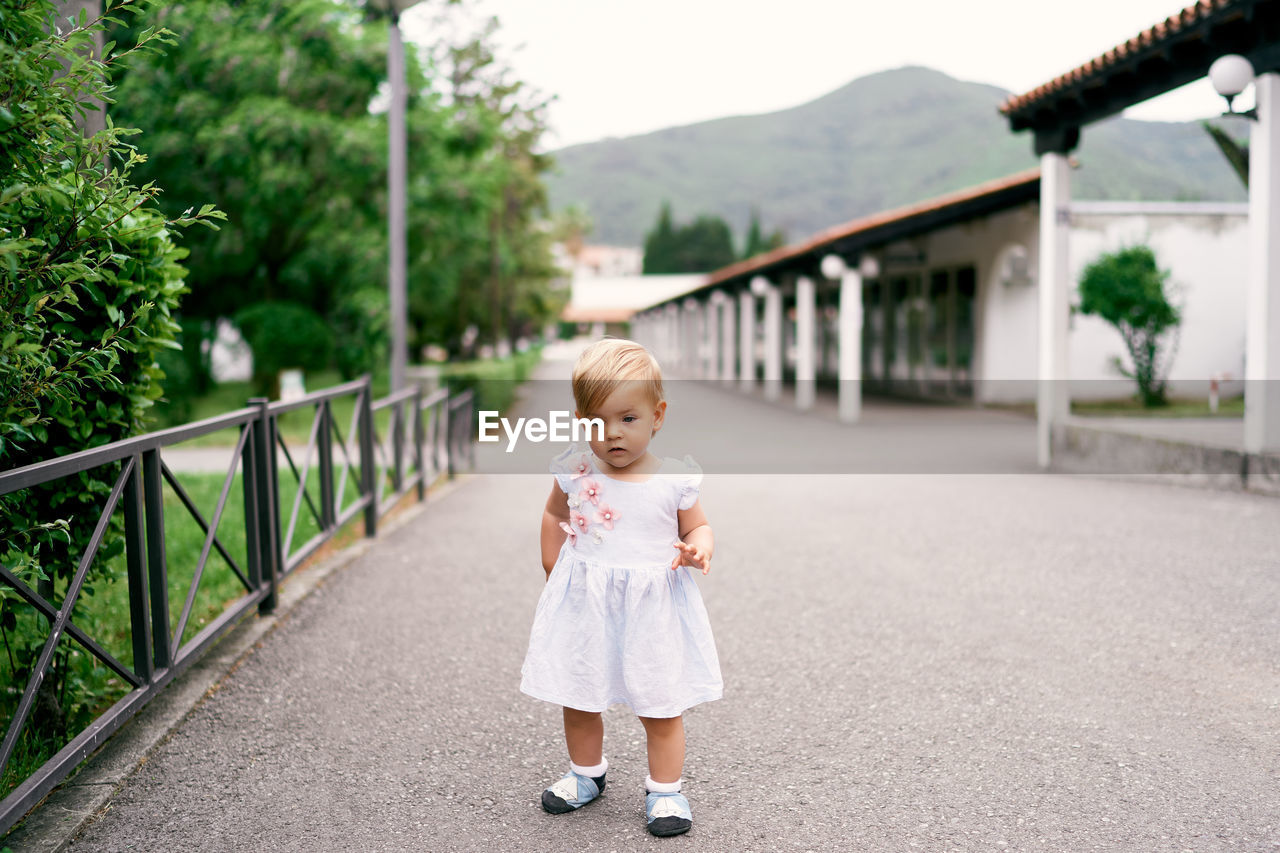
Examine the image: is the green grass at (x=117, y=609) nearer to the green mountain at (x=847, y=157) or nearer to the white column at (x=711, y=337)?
the white column at (x=711, y=337)

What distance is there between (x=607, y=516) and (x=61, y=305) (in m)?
1.86

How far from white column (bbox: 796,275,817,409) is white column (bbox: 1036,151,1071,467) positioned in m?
8.09

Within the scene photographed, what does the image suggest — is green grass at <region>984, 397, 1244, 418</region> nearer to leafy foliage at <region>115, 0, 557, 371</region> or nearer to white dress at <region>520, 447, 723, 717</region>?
leafy foliage at <region>115, 0, 557, 371</region>

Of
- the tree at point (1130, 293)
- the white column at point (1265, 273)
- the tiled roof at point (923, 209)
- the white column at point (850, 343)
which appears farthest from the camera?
the white column at point (850, 343)

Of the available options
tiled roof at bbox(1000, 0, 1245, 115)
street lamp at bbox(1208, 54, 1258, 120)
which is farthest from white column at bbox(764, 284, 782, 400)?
street lamp at bbox(1208, 54, 1258, 120)

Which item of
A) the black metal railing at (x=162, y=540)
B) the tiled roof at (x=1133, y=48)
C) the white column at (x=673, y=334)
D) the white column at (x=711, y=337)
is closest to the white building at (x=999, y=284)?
the tiled roof at (x=1133, y=48)

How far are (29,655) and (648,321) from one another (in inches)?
2171

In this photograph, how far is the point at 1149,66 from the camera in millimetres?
9992

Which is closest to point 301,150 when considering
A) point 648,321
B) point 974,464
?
point 974,464

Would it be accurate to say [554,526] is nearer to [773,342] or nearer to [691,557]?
[691,557]

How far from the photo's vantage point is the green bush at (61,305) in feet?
8.63

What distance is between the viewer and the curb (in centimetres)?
285

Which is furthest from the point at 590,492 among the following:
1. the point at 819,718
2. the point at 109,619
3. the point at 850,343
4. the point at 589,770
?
the point at 850,343

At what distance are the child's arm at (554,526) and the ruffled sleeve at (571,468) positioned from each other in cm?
6
